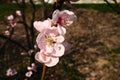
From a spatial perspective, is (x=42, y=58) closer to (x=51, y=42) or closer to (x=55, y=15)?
(x=51, y=42)

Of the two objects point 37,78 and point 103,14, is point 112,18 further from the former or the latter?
point 37,78

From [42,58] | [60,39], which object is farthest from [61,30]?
[42,58]

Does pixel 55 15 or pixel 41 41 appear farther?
pixel 41 41

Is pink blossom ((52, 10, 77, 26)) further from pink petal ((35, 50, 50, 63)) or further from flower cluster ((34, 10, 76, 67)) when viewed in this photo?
pink petal ((35, 50, 50, 63))

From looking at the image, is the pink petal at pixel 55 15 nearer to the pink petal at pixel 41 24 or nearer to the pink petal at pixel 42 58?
the pink petal at pixel 41 24

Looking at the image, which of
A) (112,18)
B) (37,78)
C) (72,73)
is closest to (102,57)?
(72,73)

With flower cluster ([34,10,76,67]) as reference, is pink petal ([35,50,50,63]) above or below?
below

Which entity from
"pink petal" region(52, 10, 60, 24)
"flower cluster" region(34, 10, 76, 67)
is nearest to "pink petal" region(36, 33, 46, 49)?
"flower cluster" region(34, 10, 76, 67)
